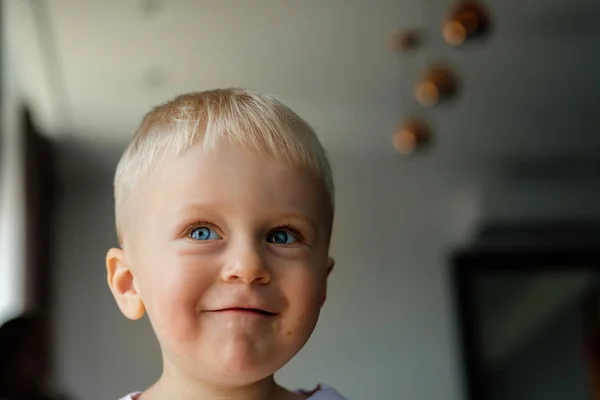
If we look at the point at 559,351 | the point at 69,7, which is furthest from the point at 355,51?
the point at 559,351

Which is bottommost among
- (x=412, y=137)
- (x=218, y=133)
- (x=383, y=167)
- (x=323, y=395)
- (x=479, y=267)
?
(x=479, y=267)

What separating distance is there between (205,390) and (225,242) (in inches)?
4.3

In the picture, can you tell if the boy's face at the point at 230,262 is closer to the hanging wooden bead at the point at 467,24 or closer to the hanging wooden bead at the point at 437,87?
the hanging wooden bead at the point at 467,24

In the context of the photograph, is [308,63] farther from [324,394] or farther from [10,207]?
[324,394]

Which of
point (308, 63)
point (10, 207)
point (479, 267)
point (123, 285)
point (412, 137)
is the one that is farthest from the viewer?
point (479, 267)

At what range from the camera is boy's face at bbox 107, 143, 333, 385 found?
0.52 metres

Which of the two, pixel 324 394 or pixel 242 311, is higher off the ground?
pixel 242 311

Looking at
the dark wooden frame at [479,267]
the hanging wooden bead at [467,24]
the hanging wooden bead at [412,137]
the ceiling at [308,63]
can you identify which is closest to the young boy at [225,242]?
the hanging wooden bead at [467,24]

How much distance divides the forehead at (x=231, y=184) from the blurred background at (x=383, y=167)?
7.23 feet

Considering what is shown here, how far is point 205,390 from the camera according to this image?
1.86ft

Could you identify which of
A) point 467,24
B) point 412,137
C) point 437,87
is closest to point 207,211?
point 467,24

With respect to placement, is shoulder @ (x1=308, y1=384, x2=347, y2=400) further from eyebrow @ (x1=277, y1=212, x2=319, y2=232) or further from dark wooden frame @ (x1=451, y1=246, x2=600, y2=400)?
dark wooden frame @ (x1=451, y1=246, x2=600, y2=400)

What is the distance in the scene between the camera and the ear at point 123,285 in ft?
1.97

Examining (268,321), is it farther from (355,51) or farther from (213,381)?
(355,51)
